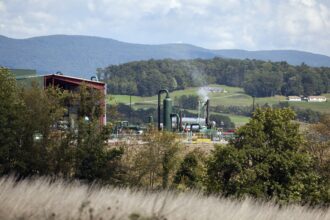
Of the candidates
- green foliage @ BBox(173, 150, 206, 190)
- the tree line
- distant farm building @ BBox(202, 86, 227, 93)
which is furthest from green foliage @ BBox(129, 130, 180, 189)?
distant farm building @ BBox(202, 86, 227, 93)

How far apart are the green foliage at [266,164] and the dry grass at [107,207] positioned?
24.1 ft

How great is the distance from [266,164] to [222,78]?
158 m

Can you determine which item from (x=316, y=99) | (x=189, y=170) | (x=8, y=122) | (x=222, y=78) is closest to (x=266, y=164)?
(x=189, y=170)

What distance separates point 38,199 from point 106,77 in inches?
6007

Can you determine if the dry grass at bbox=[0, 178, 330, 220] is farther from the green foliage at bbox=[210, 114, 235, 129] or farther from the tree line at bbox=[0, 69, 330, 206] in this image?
the green foliage at bbox=[210, 114, 235, 129]

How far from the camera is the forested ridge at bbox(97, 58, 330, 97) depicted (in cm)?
15288

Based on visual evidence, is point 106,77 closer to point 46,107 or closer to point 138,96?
point 138,96

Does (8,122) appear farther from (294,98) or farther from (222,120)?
(294,98)

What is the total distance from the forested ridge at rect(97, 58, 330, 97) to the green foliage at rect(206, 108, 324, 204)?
128 metres

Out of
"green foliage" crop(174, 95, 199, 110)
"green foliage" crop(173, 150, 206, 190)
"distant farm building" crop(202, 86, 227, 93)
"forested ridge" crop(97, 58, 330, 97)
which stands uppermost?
"forested ridge" crop(97, 58, 330, 97)

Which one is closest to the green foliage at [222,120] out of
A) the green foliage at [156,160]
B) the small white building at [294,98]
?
the small white building at [294,98]

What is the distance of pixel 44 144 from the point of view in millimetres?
20656

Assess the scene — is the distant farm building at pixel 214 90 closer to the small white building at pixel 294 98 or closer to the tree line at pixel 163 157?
the small white building at pixel 294 98

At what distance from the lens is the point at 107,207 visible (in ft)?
26.5
